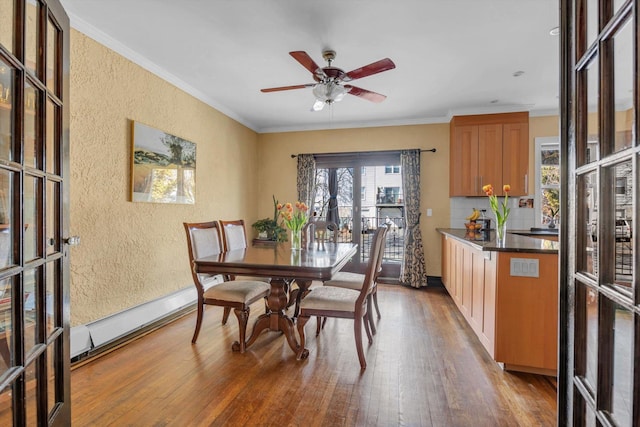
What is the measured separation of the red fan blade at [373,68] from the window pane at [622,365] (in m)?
→ 2.04

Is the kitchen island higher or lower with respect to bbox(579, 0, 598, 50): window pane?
lower

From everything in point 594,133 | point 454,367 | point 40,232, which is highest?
point 594,133

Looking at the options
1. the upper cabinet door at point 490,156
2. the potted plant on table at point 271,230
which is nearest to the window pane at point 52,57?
the potted plant on table at point 271,230

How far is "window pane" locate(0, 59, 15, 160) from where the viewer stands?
0.92 metres

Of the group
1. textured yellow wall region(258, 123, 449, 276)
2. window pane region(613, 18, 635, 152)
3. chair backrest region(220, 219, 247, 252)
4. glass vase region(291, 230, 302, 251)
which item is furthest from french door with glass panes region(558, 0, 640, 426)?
textured yellow wall region(258, 123, 449, 276)

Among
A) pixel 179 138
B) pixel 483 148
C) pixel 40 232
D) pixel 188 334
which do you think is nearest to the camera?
pixel 40 232

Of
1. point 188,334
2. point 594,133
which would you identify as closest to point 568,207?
point 594,133

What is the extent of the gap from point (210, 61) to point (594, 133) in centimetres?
318

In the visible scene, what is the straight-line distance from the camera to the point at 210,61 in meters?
3.11

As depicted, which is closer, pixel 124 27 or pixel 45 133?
pixel 45 133

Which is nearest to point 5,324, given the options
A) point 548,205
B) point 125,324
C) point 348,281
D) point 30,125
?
point 30,125

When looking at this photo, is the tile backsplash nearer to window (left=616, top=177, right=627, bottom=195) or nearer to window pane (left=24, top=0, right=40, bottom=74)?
window (left=616, top=177, right=627, bottom=195)

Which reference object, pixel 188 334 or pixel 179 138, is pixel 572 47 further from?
pixel 179 138

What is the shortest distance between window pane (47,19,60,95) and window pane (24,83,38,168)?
162 millimetres
